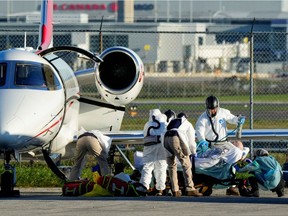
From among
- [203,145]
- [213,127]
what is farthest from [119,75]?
[203,145]

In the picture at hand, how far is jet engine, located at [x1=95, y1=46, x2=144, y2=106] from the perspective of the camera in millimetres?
21109

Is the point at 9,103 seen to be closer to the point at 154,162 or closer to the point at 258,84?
the point at 154,162

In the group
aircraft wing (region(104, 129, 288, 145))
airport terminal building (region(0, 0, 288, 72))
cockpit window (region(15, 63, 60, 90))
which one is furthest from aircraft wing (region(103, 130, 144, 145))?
airport terminal building (region(0, 0, 288, 72))

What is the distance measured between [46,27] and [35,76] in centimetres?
398

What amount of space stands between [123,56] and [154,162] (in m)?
3.62

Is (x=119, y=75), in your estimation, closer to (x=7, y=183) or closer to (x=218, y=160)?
(x=218, y=160)

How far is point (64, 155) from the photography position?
20.9m

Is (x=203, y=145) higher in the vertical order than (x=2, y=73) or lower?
lower

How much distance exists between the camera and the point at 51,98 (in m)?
18.6

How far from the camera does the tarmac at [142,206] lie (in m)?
14.7

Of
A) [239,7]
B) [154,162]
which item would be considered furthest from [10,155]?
[239,7]

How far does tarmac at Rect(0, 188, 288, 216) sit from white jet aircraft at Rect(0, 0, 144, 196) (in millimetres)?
1120

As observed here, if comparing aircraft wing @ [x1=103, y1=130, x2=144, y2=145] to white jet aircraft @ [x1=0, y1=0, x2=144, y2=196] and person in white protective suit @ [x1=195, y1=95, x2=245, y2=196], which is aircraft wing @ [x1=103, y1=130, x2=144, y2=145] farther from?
person in white protective suit @ [x1=195, y1=95, x2=245, y2=196]

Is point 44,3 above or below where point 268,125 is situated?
above
